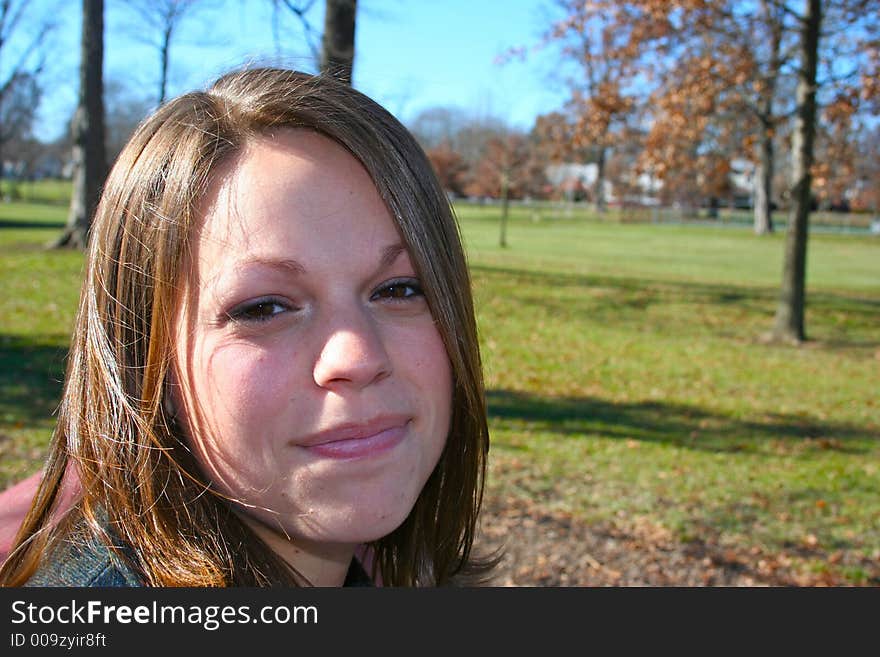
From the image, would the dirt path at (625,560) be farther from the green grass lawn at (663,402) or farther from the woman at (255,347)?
the woman at (255,347)

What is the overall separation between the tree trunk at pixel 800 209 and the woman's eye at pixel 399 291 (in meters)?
14.0

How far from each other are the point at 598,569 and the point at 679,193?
3185 inches

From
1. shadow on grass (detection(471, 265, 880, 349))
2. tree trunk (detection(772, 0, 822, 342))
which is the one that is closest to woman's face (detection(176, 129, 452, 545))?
tree trunk (detection(772, 0, 822, 342))

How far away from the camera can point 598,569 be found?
473 centimetres

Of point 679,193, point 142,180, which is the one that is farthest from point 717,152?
point 679,193

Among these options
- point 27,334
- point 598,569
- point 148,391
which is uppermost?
point 148,391

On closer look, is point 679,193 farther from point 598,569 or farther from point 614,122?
point 598,569

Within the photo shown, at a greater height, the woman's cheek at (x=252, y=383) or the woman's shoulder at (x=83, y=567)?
the woman's cheek at (x=252, y=383)

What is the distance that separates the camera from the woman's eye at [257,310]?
1.23 meters

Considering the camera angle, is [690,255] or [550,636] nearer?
[550,636]

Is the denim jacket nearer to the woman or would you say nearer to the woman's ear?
the woman

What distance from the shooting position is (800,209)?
556 inches

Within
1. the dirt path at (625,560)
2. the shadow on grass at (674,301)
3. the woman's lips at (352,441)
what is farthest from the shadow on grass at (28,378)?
the shadow on grass at (674,301)

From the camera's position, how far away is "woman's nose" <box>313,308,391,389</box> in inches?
46.6
